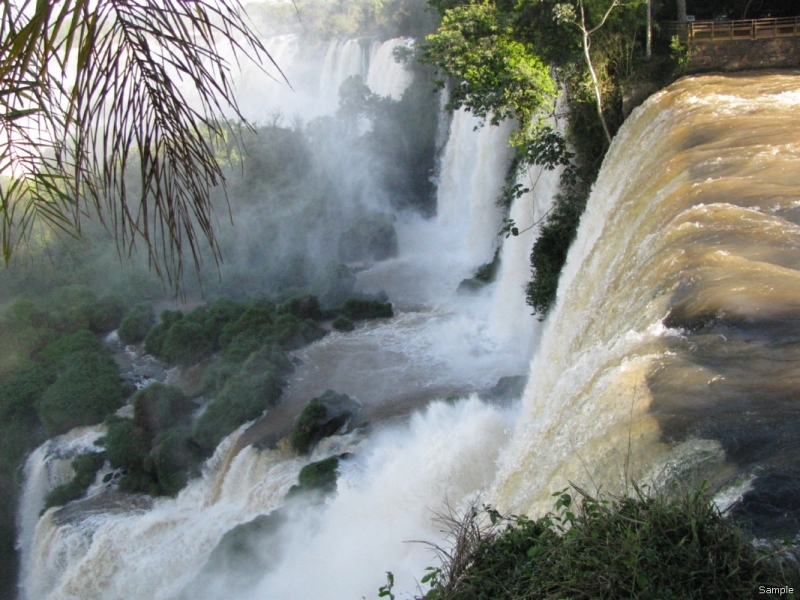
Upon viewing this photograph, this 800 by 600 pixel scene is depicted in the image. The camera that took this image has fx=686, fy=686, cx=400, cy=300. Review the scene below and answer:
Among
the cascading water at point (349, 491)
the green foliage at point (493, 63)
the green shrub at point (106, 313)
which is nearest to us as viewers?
the cascading water at point (349, 491)

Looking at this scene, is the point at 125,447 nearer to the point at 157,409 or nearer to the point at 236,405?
the point at 157,409

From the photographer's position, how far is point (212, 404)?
40.9 ft

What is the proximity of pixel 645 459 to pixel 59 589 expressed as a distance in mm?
9628

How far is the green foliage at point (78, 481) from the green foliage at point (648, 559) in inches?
414

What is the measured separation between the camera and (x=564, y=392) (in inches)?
233

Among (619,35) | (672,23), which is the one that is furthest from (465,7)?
(672,23)

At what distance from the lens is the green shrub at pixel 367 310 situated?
651 inches

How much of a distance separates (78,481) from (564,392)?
Result: 9.64 m

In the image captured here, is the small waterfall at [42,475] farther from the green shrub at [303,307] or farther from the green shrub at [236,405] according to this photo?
the green shrub at [303,307]

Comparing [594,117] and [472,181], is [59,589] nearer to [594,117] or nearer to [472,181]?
[594,117]

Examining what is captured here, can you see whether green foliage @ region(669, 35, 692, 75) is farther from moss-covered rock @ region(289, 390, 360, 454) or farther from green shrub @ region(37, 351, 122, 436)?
green shrub @ region(37, 351, 122, 436)

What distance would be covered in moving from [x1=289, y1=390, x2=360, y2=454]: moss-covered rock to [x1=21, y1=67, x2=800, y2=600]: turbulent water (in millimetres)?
327

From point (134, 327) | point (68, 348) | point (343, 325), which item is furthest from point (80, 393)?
point (343, 325)

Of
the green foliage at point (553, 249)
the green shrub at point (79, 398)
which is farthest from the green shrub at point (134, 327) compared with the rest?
the green foliage at point (553, 249)
